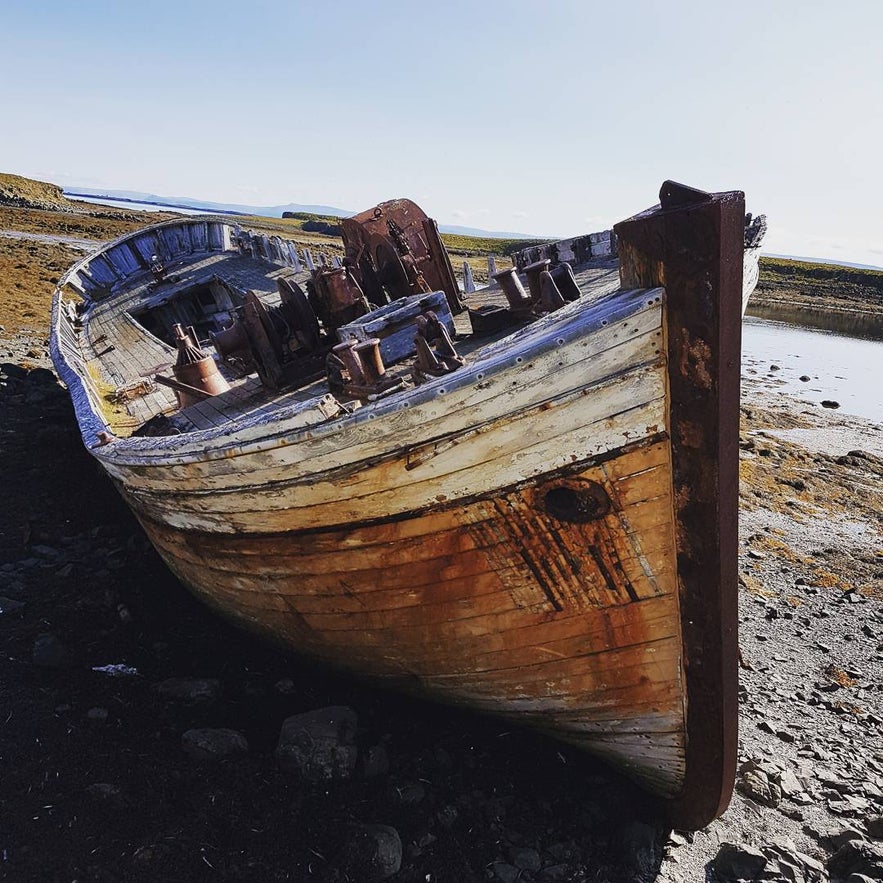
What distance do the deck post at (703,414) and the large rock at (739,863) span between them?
648mm

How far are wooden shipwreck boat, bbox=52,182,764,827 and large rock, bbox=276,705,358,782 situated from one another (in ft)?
1.39

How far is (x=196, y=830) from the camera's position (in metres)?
3.87

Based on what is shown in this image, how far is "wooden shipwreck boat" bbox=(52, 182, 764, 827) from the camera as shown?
2.90 meters

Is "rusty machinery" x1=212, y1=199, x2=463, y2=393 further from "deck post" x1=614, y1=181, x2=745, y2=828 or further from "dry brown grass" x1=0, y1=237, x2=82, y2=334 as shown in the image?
"dry brown grass" x1=0, y1=237, x2=82, y2=334

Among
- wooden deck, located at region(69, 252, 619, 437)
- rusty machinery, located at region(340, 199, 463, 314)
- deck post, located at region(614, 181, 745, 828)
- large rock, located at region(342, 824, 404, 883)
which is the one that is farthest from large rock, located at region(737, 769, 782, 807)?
rusty machinery, located at region(340, 199, 463, 314)

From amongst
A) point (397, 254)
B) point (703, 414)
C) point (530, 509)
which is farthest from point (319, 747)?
point (397, 254)

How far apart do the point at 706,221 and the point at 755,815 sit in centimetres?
419

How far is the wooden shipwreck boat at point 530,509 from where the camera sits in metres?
2.90

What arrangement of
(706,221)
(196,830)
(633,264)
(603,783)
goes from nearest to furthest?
(706,221) → (633,264) → (196,830) → (603,783)

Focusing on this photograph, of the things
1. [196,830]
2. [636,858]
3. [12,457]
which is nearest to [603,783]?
[636,858]

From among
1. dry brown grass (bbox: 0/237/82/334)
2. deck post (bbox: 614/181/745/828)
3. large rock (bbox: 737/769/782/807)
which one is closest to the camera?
deck post (bbox: 614/181/745/828)

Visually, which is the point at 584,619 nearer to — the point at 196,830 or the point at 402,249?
the point at 196,830

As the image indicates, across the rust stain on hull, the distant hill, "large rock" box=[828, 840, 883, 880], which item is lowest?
"large rock" box=[828, 840, 883, 880]

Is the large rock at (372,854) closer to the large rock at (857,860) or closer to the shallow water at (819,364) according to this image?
the large rock at (857,860)
